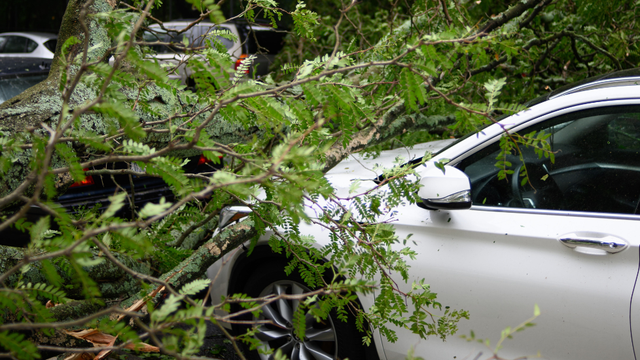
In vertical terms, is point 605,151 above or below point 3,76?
above

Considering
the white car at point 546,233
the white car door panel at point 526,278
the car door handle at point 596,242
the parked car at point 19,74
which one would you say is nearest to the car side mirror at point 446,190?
the white car at point 546,233

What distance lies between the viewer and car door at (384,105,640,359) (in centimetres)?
186

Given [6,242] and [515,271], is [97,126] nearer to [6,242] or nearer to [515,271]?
[6,242]

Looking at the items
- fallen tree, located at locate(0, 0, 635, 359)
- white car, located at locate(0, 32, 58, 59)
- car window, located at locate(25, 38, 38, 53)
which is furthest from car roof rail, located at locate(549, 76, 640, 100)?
car window, located at locate(25, 38, 38, 53)

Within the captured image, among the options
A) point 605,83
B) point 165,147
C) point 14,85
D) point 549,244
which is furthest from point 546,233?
point 14,85

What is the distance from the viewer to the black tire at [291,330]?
240cm

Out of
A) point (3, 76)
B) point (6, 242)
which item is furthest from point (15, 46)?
point (6, 242)

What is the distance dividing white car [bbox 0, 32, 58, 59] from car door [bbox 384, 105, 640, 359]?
1144cm

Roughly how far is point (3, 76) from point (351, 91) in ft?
14.3

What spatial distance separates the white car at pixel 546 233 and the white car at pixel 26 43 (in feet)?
37.4

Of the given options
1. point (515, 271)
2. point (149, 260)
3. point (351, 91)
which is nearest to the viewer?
point (351, 91)

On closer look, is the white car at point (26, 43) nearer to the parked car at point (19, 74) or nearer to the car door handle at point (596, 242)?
the parked car at point (19, 74)

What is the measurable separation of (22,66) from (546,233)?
17.7 ft

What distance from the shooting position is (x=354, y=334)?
2.39 meters
